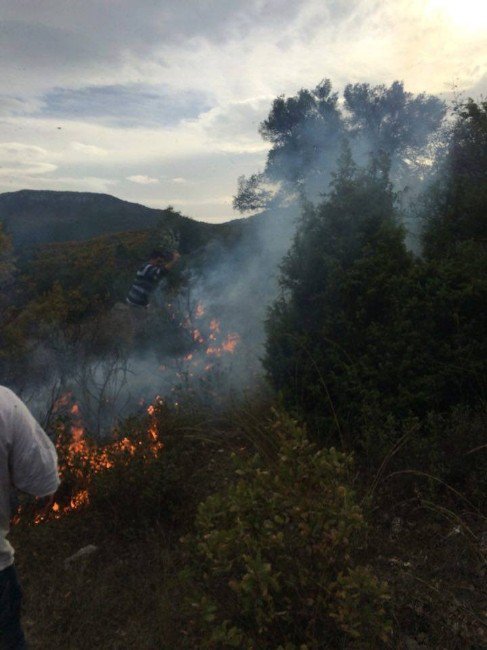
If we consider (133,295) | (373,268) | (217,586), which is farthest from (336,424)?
(133,295)

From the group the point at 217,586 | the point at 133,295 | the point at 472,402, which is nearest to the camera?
the point at 217,586

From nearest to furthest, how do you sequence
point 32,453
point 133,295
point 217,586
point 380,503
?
point 32,453 < point 217,586 < point 380,503 < point 133,295

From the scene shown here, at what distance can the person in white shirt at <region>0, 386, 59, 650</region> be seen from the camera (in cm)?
226

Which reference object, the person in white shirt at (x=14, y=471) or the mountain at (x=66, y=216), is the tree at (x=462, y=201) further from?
the mountain at (x=66, y=216)

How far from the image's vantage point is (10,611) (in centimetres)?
239

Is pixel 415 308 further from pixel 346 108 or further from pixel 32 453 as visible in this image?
pixel 346 108

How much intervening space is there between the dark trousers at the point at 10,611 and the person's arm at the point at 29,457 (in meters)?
0.37

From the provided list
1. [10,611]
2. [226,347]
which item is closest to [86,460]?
[10,611]

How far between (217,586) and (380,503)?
178 centimetres

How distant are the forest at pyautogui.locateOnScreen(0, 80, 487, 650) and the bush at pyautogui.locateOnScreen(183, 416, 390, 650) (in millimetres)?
12

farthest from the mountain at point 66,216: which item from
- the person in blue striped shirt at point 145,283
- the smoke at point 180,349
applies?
the person in blue striped shirt at point 145,283

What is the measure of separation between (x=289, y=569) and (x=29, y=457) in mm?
1258

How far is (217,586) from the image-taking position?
2645 millimetres

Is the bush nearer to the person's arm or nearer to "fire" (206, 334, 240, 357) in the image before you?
the person's arm
